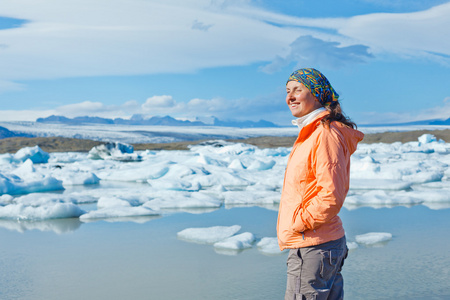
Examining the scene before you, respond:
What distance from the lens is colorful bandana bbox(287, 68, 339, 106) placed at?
1528mm

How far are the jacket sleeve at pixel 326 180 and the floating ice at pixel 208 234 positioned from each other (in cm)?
258

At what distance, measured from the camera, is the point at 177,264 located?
323 cm

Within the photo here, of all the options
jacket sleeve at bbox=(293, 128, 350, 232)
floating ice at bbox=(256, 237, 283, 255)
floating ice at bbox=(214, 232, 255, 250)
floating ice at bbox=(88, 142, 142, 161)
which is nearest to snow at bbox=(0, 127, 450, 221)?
floating ice at bbox=(214, 232, 255, 250)

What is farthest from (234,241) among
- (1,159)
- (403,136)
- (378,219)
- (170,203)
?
(403,136)

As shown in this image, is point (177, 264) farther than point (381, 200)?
No

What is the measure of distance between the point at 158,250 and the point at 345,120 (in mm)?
2483

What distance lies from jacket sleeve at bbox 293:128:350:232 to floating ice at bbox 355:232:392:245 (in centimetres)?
259

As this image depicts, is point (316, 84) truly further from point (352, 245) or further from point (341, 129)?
point (352, 245)

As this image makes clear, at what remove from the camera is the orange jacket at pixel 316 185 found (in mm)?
1405

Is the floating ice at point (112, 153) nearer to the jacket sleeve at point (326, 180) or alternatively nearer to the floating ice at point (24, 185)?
the floating ice at point (24, 185)

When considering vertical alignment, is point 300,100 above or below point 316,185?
above

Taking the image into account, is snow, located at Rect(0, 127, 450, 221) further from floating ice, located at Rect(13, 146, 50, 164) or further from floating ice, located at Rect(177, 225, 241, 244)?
floating ice, located at Rect(13, 146, 50, 164)

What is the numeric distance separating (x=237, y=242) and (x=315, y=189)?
7.75 feet

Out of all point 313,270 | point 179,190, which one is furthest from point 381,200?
point 313,270
